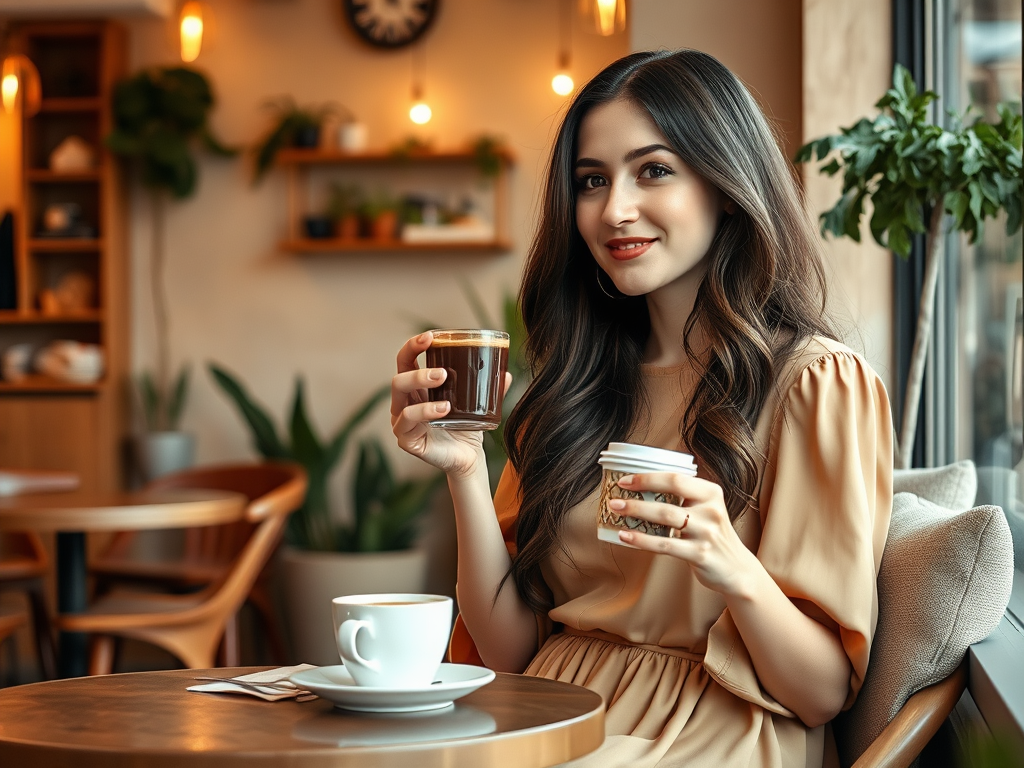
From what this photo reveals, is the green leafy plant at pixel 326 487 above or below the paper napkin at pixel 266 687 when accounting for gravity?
below

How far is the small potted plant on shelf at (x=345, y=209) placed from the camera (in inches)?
197

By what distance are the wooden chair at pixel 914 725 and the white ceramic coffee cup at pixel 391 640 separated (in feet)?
1.67

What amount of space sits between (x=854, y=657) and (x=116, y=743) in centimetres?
84

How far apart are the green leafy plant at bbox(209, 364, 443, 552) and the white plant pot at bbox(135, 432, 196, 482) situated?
13.4 inches

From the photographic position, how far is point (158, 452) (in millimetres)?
4988

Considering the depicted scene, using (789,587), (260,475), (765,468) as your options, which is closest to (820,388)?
(765,468)

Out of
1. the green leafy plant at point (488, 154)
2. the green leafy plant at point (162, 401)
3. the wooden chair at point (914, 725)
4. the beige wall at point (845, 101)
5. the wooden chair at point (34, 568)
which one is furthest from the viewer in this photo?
the green leafy plant at point (162, 401)

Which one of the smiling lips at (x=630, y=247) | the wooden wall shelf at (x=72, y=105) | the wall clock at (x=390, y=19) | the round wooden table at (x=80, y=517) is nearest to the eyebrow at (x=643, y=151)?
the smiling lips at (x=630, y=247)

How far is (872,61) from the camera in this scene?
2889 mm

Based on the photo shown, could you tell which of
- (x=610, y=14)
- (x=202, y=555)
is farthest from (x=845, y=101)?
(x=202, y=555)

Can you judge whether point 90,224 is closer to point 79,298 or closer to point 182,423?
point 79,298

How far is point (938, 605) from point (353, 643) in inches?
26.6

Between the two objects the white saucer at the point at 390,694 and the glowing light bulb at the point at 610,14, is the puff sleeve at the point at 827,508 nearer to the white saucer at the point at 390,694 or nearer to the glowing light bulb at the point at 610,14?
the white saucer at the point at 390,694

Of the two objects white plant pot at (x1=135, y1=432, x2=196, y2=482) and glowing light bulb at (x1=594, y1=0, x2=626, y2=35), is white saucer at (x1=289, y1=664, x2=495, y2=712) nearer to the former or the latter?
glowing light bulb at (x1=594, y1=0, x2=626, y2=35)
